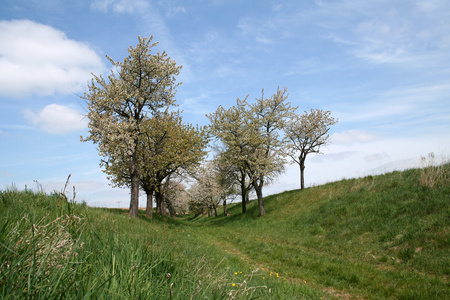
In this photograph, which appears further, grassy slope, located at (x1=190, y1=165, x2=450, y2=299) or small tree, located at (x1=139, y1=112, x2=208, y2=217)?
small tree, located at (x1=139, y1=112, x2=208, y2=217)

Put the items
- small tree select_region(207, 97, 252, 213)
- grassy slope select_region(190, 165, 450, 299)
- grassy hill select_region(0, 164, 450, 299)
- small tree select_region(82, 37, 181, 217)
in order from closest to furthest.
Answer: grassy hill select_region(0, 164, 450, 299)
grassy slope select_region(190, 165, 450, 299)
small tree select_region(82, 37, 181, 217)
small tree select_region(207, 97, 252, 213)

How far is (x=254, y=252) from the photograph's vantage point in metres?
Result: 14.2

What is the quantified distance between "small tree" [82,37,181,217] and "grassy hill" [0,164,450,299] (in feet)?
31.3

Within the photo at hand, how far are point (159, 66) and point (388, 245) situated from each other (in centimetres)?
2167

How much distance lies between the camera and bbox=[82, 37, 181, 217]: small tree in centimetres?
2133

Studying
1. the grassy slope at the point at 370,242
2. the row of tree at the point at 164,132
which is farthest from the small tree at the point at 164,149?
the grassy slope at the point at 370,242

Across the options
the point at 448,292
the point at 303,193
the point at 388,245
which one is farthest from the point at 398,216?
the point at 303,193

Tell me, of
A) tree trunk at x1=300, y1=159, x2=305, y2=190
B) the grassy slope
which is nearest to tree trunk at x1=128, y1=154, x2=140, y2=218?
the grassy slope

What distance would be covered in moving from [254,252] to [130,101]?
687 inches

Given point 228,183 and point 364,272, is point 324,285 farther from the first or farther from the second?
point 228,183

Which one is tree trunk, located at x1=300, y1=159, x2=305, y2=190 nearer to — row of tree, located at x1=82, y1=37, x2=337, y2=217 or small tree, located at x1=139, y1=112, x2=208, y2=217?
row of tree, located at x1=82, y1=37, x2=337, y2=217

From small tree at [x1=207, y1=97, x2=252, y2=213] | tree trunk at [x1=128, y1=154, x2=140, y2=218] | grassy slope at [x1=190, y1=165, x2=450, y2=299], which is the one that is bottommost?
grassy slope at [x1=190, y1=165, x2=450, y2=299]

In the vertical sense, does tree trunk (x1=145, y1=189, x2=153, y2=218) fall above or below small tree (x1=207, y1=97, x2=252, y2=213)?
below

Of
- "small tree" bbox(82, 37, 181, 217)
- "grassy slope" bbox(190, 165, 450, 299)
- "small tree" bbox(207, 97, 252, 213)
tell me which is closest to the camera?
"grassy slope" bbox(190, 165, 450, 299)
